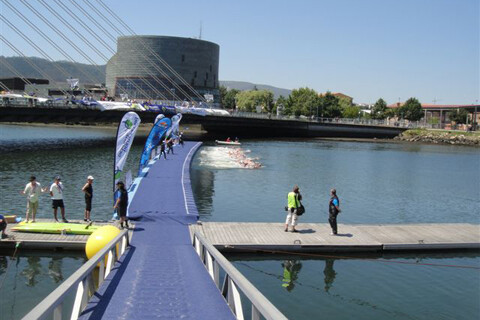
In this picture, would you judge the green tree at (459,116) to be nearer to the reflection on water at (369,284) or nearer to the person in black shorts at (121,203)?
the reflection on water at (369,284)

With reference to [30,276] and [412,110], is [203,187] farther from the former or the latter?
[412,110]

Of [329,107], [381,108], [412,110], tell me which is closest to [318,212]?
[329,107]

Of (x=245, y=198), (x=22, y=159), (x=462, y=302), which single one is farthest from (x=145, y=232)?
(x=22, y=159)

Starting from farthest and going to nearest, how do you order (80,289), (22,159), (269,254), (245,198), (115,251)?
1. (22,159)
2. (245,198)
3. (269,254)
4. (115,251)
5. (80,289)

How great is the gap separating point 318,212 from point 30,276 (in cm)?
1814

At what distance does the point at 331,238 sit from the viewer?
1972 centimetres

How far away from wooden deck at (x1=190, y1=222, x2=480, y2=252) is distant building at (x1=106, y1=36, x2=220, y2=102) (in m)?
150

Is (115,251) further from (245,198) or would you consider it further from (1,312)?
(245,198)

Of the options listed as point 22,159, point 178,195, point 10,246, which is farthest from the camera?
point 22,159

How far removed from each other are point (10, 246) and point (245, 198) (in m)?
17.9

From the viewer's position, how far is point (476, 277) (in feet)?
58.2

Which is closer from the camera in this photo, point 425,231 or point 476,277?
point 476,277

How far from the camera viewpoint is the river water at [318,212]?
14.9 m

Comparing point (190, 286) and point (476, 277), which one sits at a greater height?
point (190, 286)
